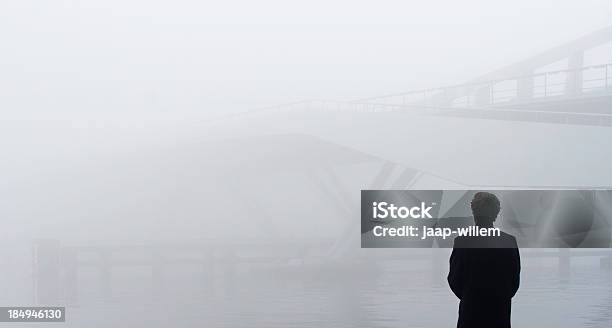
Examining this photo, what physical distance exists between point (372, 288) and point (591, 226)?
34.5 ft

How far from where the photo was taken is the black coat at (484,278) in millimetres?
7508

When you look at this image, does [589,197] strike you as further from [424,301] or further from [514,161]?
[424,301]

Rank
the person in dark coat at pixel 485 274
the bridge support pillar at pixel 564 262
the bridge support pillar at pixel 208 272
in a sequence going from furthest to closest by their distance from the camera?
the bridge support pillar at pixel 564 262, the bridge support pillar at pixel 208 272, the person in dark coat at pixel 485 274

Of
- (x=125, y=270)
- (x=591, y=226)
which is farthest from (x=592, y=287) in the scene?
(x=125, y=270)

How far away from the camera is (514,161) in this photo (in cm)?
2852

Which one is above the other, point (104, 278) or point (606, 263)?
point (104, 278)

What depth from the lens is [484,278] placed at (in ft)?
24.8

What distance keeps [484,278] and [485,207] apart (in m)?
0.58

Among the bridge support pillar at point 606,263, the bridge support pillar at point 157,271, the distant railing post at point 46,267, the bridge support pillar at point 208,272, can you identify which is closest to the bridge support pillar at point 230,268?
the bridge support pillar at point 208,272

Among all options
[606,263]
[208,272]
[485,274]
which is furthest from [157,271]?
[485,274]

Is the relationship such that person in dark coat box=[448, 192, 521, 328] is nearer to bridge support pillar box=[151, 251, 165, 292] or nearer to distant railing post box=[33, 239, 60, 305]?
distant railing post box=[33, 239, 60, 305]

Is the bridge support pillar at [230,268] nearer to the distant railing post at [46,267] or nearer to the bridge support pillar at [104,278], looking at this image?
the bridge support pillar at [104,278]

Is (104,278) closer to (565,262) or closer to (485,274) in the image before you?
(565,262)

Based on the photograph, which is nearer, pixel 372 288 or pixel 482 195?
pixel 482 195
